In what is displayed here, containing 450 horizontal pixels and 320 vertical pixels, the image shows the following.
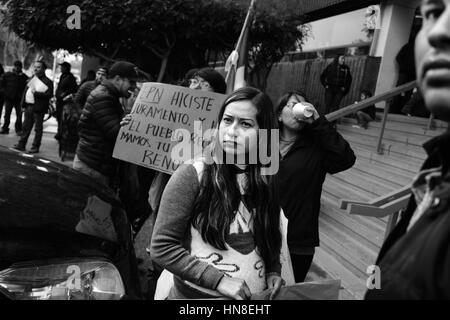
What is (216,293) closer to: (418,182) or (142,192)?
(418,182)

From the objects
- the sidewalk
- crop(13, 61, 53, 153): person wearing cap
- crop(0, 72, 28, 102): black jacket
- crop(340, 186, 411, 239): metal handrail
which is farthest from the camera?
crop(0, 72, 28, 102): black jacket

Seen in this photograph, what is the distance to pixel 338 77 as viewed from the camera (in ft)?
31.3

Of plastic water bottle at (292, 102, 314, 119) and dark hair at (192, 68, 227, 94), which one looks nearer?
plastic water bottle at (292, 102, 314, 119)

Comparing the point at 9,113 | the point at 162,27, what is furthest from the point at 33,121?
the point at 162,27

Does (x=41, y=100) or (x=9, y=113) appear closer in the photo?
(x=41, y=100)

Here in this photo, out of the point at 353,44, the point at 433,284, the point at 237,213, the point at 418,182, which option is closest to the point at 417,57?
the point at 418,182

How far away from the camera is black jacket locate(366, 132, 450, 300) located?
746 mm

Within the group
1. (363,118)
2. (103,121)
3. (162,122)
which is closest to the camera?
(162,122)

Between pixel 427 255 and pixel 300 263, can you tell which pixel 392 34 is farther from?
pixel 427 255

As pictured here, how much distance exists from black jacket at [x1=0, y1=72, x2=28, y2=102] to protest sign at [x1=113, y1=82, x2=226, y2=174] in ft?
27.0

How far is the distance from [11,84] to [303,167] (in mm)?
9760

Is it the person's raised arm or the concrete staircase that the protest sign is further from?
the concrete staircase

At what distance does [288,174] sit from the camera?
8.98 feet

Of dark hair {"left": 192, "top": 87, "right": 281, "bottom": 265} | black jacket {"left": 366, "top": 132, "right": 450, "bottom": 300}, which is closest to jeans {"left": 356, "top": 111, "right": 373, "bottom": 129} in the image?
dark hair {"left": 192, "top": 87, "right": 281, "bottom": 265}
